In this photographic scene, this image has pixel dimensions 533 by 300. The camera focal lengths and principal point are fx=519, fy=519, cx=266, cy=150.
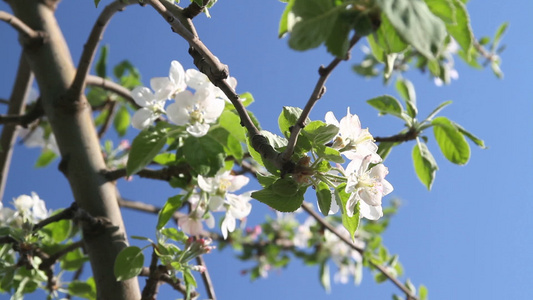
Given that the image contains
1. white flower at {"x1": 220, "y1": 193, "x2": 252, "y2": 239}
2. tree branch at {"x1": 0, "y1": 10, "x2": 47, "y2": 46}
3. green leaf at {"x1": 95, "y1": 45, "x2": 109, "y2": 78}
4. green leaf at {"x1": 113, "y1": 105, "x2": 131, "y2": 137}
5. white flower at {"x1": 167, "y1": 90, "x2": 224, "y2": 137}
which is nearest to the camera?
white flower at {"x1": 167, "y1": 90, "x2": 224, "y2": 137}

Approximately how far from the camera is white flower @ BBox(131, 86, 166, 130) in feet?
3.43

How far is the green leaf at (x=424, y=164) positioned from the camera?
1161mm

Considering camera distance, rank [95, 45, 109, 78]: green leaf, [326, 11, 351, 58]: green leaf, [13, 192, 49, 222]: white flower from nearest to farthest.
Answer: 1. [326, 11, 351, 58]: green leaf
2. [13, 192, 49, 222]: white flower
3. [95, 45, 109, 78]: green leaf

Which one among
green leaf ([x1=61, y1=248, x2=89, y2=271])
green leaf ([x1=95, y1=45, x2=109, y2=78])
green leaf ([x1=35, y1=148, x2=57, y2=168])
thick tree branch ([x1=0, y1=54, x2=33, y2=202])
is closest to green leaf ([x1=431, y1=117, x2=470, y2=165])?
green leaf ([x1=61, y1=248, x2=89, y2=271])

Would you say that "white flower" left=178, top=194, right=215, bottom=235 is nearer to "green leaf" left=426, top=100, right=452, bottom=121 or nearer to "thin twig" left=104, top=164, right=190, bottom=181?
→ "thin twig" left=104, top=164, right=190, bottom=181

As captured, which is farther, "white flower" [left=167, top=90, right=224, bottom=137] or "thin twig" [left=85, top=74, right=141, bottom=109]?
"thin twig" [left=85, top=74, right=141, bottom=109]

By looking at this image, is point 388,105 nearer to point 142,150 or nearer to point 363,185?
point 363,185

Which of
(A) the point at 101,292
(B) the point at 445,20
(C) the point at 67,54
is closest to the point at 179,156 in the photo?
(A) the point at 101,292

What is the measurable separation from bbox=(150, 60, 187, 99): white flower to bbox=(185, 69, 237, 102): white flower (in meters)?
0.02

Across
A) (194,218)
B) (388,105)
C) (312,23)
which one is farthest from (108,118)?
(312,23)

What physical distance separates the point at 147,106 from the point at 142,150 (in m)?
0.14

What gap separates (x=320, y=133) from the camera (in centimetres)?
78

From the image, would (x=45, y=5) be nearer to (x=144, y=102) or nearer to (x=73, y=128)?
(x=73, y=128)

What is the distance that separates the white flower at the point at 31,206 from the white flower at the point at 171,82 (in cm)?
60
